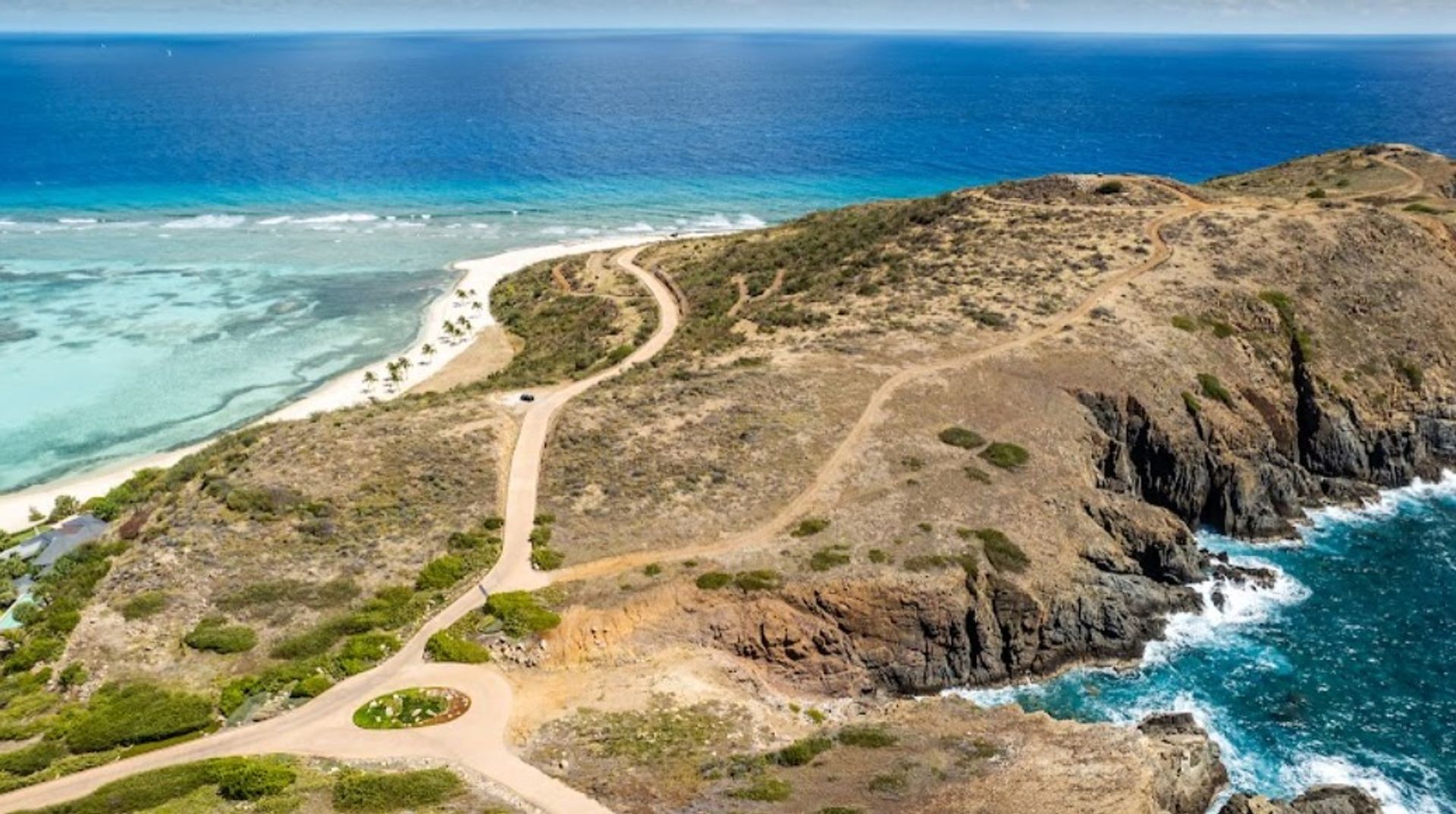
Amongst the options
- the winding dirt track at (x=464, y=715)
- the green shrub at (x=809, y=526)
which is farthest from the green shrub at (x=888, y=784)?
the green shrub at (x=809, y=526)

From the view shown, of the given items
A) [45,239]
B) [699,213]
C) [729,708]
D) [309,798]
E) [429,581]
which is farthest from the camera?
[699,213]

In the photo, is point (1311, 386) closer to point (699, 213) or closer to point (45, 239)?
point (699, 213)

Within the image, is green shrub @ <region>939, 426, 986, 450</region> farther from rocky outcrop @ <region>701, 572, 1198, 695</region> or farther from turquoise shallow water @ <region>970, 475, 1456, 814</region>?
turquoise shallow water @ <region>970, 475, 1456, 814</region>

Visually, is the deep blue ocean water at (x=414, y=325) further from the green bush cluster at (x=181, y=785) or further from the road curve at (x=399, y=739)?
the green bush cluster at (x=181, y=785)

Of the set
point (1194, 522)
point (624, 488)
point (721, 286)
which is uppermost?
point (721, 286)

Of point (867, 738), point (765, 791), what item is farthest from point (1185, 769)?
point (765, 791)

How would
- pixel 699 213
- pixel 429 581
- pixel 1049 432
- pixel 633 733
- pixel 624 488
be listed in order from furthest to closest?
1. pixel 699 213
2. pixel 1049 432
3. pixel 624 488
4. pixel 429 581
5. pixel 633 733

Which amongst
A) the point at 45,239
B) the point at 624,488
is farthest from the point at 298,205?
the point at 624,488
